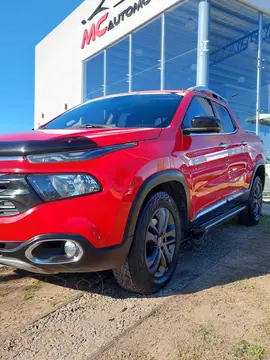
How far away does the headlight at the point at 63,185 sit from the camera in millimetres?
2154

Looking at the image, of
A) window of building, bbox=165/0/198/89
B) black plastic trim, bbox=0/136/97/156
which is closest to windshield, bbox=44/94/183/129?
black plastic trim, bbox=0/136/97/156

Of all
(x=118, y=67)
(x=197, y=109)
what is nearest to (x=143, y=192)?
(x=197, y=109)

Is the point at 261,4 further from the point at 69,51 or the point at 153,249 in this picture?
the point at 153,249

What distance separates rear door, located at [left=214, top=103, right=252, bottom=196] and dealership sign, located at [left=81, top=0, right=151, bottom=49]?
9.24 meters

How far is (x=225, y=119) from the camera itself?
4.60 meters

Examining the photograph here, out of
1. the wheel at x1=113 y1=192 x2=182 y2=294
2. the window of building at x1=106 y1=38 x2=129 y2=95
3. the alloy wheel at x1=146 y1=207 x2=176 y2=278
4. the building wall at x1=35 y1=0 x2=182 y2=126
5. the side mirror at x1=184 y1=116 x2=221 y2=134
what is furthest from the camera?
the window of building at x1=106 y1=38 x2=129 y2=95

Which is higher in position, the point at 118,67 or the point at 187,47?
the point at 118,67

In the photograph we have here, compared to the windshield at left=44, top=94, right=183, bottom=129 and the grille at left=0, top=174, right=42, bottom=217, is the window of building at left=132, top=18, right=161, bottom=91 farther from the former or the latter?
the grille at left=0, top=174, right=42, bottom=217

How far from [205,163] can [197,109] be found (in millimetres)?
627

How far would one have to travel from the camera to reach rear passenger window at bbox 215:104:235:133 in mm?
4375

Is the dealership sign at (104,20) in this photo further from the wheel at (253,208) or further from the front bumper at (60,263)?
the front bumper at (60,263)

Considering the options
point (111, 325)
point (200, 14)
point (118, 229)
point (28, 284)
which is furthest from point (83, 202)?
point (200, 14)

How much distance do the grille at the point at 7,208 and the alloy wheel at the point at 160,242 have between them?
967 mm

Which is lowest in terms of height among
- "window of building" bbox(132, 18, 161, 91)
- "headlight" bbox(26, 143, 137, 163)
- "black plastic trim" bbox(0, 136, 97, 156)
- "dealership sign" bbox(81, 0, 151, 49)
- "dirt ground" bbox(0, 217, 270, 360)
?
"dirt ground" bbox(0, 217, 270, 360)
